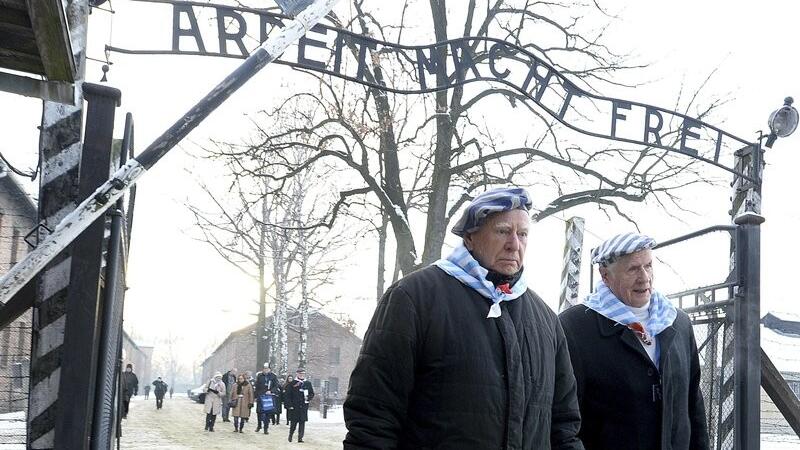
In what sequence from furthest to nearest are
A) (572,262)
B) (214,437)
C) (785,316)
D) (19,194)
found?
1. (785,316)
2. (214,437)
3. (572,262)
4. (19,194)

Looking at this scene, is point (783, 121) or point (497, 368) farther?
A: point (783, 121)

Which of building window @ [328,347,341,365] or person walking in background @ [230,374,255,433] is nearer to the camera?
person walking in background @ [230,374,255,433]

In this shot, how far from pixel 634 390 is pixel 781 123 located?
219 inches

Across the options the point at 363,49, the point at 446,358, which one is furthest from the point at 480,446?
the point at 363,49

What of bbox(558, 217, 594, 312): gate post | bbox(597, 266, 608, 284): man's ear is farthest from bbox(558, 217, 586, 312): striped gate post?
bbox(597, 266, 608, 284): man's ear

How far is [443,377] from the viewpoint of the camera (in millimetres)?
3238

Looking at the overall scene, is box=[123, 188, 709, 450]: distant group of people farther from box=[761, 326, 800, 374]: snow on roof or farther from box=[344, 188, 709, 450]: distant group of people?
box=[761, 326, 800, 374]: snow on roof

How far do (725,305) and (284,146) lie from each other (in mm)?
11488

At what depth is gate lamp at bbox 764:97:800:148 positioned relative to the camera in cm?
884

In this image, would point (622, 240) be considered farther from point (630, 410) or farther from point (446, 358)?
point (446, 358)

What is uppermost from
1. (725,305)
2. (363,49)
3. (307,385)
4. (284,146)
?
(284,146)

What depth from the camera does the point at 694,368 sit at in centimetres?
455

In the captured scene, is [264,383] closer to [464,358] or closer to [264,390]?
[264,390]

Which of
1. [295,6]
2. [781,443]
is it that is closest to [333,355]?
[781,443]
